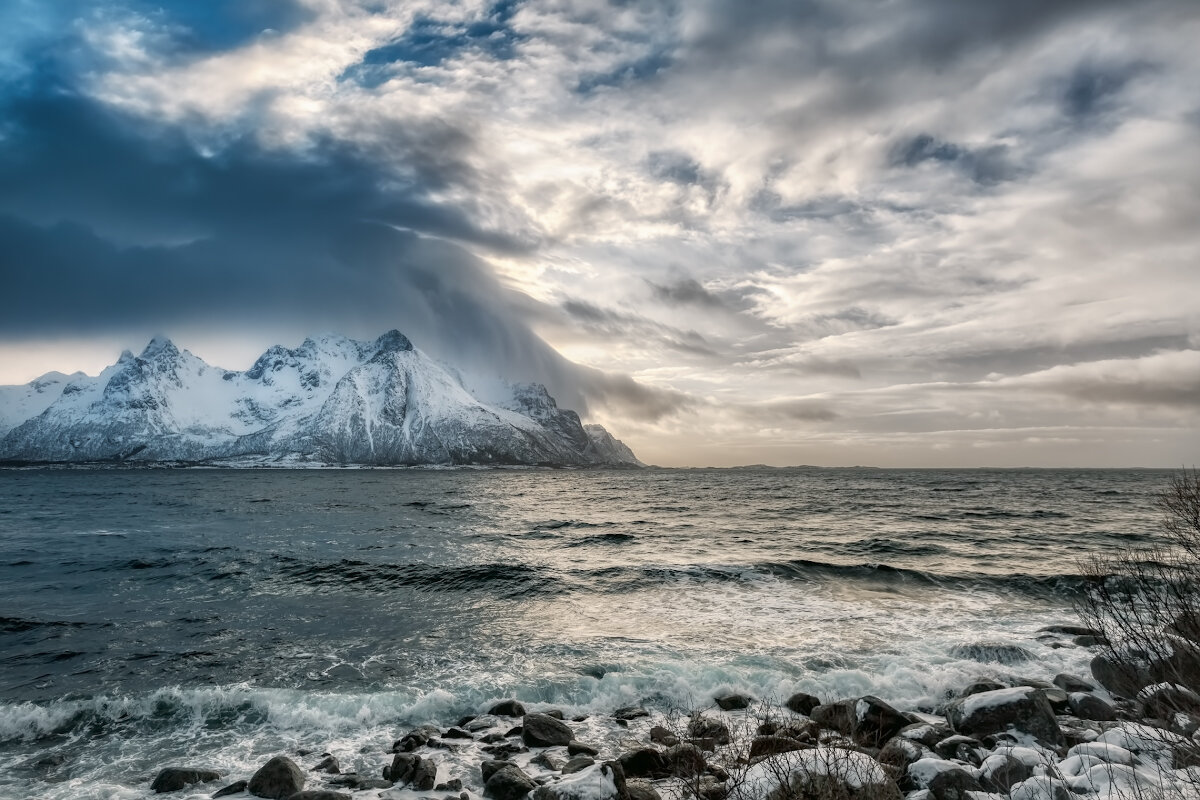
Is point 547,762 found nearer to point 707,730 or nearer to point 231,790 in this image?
point 707,730

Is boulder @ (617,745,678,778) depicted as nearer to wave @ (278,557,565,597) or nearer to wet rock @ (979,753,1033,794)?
wet rock @ (979,753,1033,794)

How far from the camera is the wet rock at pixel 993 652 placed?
1652 centimetres

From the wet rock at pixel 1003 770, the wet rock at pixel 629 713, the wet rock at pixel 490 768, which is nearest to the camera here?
the wet rock at pixel 1003 770

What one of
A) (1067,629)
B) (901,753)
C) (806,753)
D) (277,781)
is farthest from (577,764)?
(1067,629)

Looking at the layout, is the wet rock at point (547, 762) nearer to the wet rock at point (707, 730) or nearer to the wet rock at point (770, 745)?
the wet rock at point (707, 730)

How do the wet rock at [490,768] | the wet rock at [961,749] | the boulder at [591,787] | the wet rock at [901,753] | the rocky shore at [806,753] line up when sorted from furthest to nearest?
the wet rock at [490,768], the wet rock at [961,749], the wet rock at [901,753], the boulder at [591,787], the rocky shore at [806,753]

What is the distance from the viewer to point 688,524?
5372 centimetres

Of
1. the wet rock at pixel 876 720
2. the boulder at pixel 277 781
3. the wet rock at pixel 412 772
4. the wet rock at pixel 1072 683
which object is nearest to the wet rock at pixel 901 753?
the wet rock at pixel 876 720

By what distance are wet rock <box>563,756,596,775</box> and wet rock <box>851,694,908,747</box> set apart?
17.5 feet

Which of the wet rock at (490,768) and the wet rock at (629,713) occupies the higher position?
the wet rock at (490,768)

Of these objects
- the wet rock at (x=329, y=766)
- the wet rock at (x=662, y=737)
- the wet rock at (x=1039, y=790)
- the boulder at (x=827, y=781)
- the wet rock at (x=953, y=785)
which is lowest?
the wet rock at (x=329, y=766)

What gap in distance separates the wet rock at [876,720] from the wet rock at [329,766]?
1000 cm

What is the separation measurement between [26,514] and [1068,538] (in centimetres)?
9251

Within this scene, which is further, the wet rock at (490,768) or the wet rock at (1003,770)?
the wet rock at (490,768)
